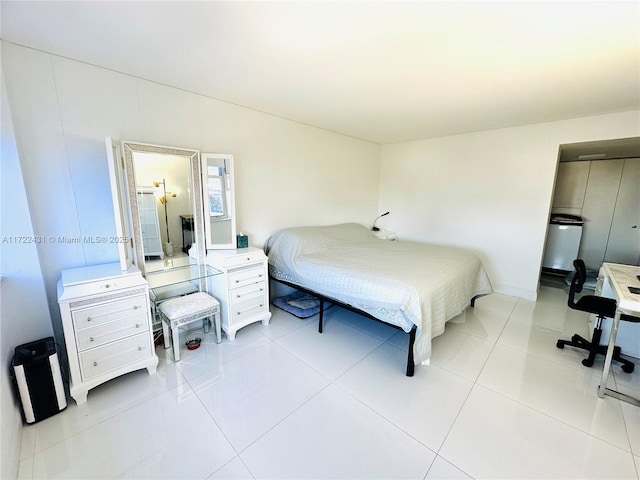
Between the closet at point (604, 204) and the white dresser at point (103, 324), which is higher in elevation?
the closet at point (604, 204)

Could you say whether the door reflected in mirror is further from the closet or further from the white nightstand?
A: the closet

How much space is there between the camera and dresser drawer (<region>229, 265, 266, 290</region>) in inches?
98.4

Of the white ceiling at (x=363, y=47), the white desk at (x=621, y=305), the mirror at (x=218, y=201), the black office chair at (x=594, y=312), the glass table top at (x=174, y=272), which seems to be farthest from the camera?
the mirror at (x=218, y=201)

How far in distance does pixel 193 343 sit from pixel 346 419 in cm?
157

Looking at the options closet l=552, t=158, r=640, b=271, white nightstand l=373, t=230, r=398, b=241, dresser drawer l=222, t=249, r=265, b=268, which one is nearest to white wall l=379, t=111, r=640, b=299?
white nightstand l=373, t=230, r=398, b=241

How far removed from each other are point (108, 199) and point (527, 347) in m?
4.01

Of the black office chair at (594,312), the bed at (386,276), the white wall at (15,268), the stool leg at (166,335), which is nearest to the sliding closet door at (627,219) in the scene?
the black office chair at (594,312)

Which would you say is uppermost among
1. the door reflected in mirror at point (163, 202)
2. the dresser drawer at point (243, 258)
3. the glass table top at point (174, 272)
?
the door reflected in mirror at point (163, 202)

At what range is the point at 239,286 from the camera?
8.38 ft

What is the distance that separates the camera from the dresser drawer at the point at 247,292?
2.52m

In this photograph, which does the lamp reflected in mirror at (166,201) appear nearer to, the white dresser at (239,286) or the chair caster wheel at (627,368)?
the white dresser at (239,286)

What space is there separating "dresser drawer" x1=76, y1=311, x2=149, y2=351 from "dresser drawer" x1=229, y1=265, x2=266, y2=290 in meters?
0.75

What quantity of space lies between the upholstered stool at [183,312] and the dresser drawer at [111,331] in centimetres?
23

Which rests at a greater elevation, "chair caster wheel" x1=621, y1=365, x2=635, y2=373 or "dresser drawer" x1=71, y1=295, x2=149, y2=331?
"dresser drawer" x1=71, y1=295, x2=149, y2=331
